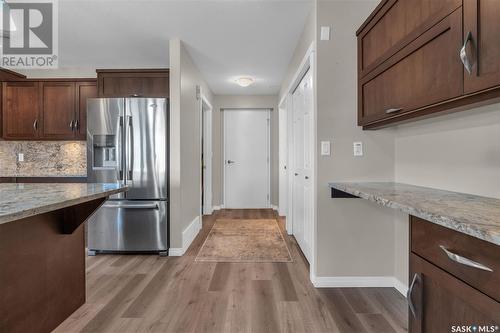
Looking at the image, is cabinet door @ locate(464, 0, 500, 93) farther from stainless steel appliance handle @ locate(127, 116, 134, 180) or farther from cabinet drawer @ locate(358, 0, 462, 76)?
stainless steel appliance handle @ locate(127, 116, 134, 180)

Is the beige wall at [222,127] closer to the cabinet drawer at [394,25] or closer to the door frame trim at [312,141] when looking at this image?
the door frame trim at [312,141]

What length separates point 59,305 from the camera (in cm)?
171

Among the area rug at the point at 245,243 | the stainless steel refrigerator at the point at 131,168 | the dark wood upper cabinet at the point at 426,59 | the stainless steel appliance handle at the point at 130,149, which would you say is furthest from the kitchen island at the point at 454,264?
the stainless steel appliance handle at the point at 130,149

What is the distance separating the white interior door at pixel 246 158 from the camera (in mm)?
5652

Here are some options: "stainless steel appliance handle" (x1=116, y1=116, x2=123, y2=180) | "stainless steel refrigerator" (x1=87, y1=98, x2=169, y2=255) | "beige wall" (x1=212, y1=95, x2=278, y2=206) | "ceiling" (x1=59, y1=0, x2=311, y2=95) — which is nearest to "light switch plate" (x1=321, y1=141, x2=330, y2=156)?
"ceiling" (x1=59, y1=0, x2=311, y2=95)

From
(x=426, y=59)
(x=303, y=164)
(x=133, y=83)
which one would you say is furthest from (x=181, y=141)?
(x=426, y=59)

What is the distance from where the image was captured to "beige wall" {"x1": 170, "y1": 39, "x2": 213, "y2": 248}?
2.99 metres

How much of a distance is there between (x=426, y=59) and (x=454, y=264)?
3.32 ft

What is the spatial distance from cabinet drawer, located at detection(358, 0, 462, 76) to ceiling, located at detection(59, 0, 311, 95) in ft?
2.37

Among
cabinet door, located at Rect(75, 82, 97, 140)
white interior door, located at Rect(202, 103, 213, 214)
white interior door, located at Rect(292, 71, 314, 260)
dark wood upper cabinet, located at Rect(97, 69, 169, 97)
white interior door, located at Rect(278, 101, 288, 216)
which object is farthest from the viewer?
white interior door, located at Rect(202, 103, 213, 214)

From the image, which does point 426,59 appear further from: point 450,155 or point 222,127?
point 222,127

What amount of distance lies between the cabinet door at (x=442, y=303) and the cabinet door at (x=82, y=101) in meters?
3.92

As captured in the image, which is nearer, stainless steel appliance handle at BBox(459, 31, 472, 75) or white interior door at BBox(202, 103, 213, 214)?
stainless steel appliance handle at BBox(459, 31, 472, 75)

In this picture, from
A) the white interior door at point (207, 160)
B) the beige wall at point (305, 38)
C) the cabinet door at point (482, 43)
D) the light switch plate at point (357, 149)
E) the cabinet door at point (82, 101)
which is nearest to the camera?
the cabinet door at point (482, 43)
